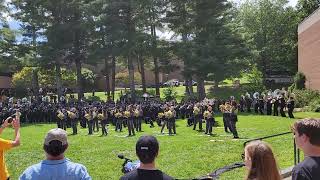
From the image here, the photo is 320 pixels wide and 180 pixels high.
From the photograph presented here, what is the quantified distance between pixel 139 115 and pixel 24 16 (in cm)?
3016

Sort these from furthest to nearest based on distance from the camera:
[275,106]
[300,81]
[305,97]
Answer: [300,81] < [305,97] < [275,106]

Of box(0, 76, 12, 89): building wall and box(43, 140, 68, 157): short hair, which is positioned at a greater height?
box(0, 76, 12, 89): building wall

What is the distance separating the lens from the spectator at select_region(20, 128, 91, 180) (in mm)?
4953

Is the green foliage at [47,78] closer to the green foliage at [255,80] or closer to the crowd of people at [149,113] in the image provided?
the crowd of people at [149,113]

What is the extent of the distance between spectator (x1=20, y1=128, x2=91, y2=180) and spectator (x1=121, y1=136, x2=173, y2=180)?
583mm

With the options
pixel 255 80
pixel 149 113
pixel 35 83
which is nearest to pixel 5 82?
pixel 35 83

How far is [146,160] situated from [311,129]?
1.55 metres

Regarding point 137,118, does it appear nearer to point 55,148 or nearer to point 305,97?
point 305,97

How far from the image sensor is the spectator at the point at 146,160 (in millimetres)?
4844

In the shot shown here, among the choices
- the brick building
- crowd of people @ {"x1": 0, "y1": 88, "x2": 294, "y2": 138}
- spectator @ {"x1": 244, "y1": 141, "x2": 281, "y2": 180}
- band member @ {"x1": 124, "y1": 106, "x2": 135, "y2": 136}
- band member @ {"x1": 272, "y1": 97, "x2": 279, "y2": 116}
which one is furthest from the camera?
the brick building

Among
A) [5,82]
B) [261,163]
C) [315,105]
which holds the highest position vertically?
[5,82]

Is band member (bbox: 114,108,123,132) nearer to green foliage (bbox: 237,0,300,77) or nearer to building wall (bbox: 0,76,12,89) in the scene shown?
green foliage (bbox: 237,0,300,77)

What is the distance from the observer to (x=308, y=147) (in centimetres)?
485

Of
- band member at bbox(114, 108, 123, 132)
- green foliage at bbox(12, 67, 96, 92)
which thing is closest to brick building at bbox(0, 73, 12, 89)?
green foliage at bbox(12, 67, 96, 92)
